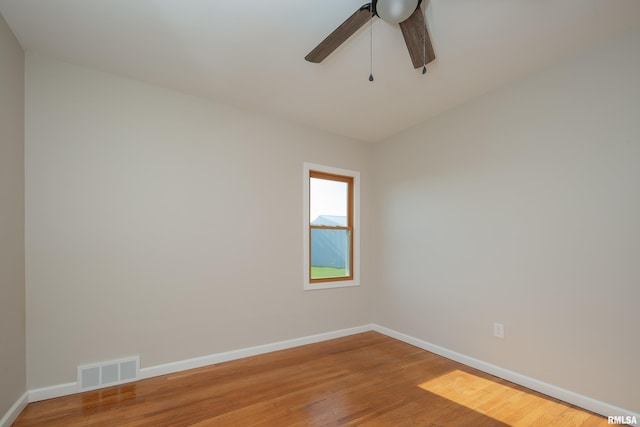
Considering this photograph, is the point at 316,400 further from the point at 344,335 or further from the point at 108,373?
the point at 108,373

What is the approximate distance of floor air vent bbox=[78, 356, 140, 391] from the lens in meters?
2.47

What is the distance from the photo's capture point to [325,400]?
7.86ft

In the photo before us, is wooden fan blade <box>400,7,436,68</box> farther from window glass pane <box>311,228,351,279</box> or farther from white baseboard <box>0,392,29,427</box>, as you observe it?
white baseboard <box>0,392,29,427</box>

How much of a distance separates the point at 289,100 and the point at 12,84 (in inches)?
83.2

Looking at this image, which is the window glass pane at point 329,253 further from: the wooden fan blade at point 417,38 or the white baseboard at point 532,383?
the wooden fan blade at point 417,38

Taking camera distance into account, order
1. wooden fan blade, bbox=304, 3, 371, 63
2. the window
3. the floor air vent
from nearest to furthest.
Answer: wooden fan blade, bbox=304, 3, 371, 63, the floor air vent, the window

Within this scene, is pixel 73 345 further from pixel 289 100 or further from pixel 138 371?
pixel 289 100

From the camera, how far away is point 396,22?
1.96 m

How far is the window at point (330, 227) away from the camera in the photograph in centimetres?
377

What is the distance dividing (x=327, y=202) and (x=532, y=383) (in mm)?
2718

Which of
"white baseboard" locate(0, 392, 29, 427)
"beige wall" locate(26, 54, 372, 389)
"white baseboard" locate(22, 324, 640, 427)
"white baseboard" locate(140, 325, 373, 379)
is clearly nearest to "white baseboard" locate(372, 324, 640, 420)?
"white baseboard" locate(22, 324, 640, 427)

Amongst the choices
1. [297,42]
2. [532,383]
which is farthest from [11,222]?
[532,383]

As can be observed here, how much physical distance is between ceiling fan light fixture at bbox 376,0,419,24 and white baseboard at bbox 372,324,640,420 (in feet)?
9.80

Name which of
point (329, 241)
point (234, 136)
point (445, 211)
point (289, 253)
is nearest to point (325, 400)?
point (289, 253)
